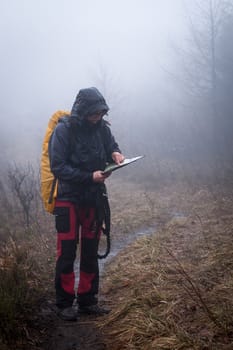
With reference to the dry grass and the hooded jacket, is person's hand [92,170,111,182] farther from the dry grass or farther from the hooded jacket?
the dry grass

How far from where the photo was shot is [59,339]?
3678 millimetres

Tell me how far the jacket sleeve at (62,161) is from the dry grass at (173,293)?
1.12m

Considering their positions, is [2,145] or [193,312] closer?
[193,312]

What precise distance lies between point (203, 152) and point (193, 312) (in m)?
16.6

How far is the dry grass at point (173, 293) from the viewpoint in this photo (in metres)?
3.27

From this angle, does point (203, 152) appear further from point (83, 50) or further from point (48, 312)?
point (83, 50)

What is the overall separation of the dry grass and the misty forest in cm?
2

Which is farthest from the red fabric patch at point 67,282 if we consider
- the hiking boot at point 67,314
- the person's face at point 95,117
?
the person's face at point 95,117

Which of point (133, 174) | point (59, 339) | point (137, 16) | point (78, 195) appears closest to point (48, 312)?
A: point (59, 339)

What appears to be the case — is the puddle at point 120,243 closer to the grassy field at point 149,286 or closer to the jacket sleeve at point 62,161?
the grassy field at point 149,286

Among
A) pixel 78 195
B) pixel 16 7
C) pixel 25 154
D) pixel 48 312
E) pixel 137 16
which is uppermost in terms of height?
pixel 16 7

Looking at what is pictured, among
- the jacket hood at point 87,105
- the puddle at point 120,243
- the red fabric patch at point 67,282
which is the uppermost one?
the jacket hood at point 87,105

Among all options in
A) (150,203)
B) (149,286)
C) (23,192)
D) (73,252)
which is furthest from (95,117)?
(150,203)

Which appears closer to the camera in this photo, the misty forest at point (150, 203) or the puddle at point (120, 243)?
the misty forest at point (150, 203)
